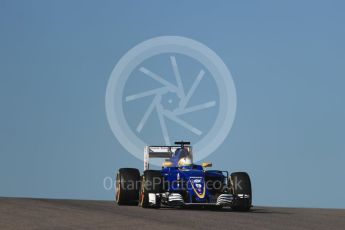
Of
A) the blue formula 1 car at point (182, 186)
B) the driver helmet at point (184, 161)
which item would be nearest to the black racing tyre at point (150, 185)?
the blue formula 1 car at point (182, 186)

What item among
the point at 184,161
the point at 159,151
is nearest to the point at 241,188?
the point at 184,161

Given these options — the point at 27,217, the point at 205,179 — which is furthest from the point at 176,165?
the point at 27,217

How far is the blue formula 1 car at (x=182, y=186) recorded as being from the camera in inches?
1079

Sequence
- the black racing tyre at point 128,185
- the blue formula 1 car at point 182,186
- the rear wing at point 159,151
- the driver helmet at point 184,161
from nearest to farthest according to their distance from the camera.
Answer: the blue formula 1 car at point 182,186 → the black racing tyre at point 128,185 → the driver helmet at point 184,161 → the rear wing at point 159,151

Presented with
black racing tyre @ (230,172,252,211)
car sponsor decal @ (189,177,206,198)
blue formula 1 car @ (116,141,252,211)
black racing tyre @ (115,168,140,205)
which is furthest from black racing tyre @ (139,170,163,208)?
black racing tyre @ (230,172,252,211)

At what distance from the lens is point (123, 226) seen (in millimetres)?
16984

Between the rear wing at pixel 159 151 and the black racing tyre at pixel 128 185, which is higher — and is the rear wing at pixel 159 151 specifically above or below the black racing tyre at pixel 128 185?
above

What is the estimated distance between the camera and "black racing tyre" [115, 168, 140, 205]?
99.5 feet

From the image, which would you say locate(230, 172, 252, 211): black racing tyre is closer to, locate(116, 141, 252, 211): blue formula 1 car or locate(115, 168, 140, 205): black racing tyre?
locate(116, 141, 252, 211): blue formula 1 car

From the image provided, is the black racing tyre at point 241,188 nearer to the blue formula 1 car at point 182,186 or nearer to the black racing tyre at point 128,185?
the blue formula 1 car at point 182,186

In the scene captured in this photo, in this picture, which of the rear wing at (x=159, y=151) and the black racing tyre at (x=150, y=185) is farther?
the rear wing at (x=159, y=151)

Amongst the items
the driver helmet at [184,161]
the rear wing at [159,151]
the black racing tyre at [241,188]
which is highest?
the rear wing at [159,151]

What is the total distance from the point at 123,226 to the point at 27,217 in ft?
11.7

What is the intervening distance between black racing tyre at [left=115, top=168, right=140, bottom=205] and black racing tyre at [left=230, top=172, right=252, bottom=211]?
12.5 ft
